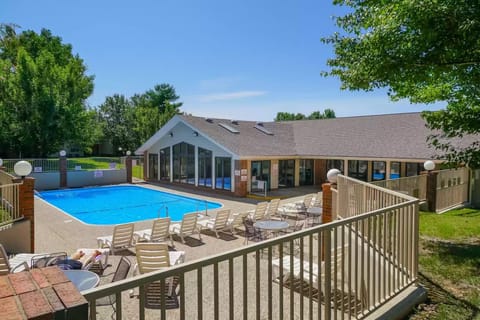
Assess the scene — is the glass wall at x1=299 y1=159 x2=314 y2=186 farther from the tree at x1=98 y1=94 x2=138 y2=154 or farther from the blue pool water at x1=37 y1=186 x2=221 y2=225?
the tree at x1=98 y1=94 x2=138 y2=154

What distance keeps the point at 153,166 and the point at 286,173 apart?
11.7 m

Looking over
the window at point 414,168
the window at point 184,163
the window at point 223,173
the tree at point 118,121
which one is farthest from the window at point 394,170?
the tree at point 118,121

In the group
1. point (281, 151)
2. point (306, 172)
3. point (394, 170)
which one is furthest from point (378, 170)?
point (281, 151)

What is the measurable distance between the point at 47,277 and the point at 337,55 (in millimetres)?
8200

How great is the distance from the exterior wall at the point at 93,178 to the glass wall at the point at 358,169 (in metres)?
17.9

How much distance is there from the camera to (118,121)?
47.9 metres

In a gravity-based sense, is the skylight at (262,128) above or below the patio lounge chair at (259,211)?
above

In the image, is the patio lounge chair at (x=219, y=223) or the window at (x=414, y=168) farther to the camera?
the window at (x=414, y=168)

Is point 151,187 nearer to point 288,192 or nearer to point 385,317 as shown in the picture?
point 288,192

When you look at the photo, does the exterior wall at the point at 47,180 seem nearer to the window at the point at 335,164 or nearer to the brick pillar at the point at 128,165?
the brick pillar at the point at 128,165

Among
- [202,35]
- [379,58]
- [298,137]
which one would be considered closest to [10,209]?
[379,58]

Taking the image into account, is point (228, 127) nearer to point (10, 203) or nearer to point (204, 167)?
point (204, 167)

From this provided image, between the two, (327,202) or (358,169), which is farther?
(358,169)

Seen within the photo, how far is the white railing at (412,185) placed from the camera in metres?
11.7
